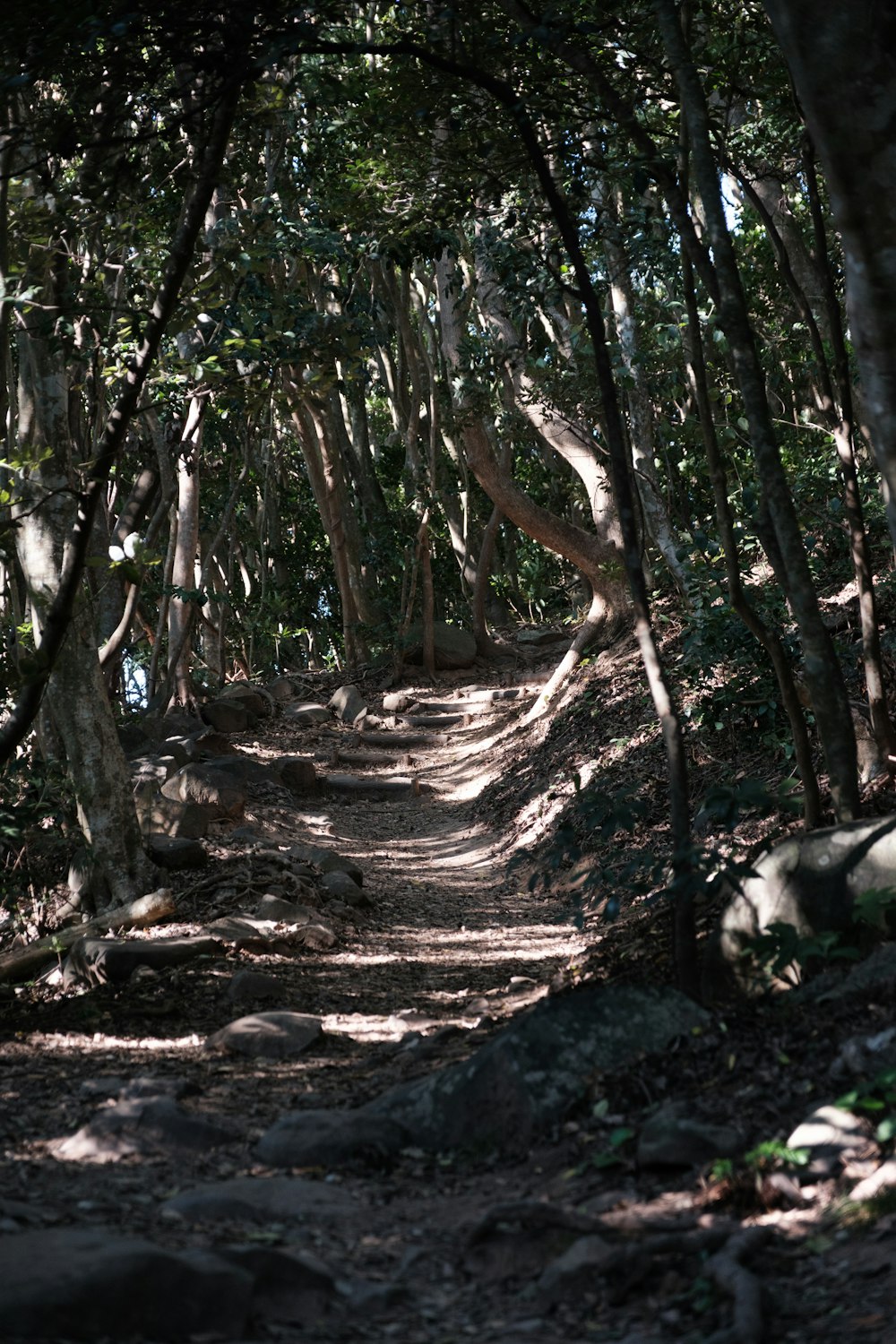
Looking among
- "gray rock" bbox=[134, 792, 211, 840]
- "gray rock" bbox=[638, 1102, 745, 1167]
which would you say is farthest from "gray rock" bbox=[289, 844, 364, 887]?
"gray rock" bbox=[638, 1102, 745, 1167]

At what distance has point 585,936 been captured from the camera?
26.2 ft

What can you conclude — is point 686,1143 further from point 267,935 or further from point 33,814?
point 267,935

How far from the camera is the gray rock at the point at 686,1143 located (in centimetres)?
346

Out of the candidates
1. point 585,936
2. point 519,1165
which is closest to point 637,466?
point 585,936

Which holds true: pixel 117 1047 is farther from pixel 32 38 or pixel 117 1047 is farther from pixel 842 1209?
pixel 32 38

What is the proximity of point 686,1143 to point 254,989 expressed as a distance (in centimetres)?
389

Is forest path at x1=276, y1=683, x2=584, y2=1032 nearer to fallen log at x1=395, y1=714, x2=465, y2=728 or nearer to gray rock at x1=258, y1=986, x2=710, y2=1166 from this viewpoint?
fallen log at x1=395, y1=714, x2=465, y2=728

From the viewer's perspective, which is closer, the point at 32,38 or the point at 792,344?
the point at 32,38

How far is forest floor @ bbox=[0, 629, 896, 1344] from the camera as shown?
9.31ft

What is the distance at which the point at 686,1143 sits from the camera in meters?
3.49

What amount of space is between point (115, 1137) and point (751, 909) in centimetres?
262

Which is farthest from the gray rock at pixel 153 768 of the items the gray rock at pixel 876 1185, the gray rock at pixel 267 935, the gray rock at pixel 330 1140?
the gray rock at pixel 876 1185

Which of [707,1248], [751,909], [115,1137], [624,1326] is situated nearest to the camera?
[624,1326]

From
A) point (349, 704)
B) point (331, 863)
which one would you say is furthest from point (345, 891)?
point (349, 704)
